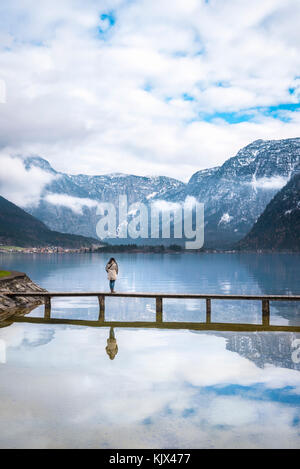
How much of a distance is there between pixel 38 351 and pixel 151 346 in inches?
220

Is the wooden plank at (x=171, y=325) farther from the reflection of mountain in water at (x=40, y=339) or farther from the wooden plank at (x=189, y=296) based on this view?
the reflection of mountain in water at (x=40, y=339)

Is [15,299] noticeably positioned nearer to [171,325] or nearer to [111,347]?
[171,325]

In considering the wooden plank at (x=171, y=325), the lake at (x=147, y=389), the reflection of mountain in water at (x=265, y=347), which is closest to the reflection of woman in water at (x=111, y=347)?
the lake at (x=147, y=389)

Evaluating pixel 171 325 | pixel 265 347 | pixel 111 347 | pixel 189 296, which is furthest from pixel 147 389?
pixel 189 296

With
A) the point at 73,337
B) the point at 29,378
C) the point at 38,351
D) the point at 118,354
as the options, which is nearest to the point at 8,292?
the point at 73,337

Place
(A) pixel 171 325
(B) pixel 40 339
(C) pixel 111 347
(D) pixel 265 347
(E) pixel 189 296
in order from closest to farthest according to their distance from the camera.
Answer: (C) pixel 111 347 → (D) pixel 265 347 → (B) pixel 40 339 → (A) pixel 171 325 → (E) pixel 189 296

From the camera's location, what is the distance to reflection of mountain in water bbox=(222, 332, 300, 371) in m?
19.7

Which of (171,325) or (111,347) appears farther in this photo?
(171,325)

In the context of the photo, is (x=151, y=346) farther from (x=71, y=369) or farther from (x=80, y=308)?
(x=80, y=308)

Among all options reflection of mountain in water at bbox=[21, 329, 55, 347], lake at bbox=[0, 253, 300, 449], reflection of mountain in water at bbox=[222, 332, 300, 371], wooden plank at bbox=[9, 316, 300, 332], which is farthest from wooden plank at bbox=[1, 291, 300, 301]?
reflection of mountain in water at bbox=[21, 329, 55, 347]

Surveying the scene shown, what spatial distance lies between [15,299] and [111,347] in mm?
17847

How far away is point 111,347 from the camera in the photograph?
22.6 m

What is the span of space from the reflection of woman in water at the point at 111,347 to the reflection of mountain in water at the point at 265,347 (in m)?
5.67
